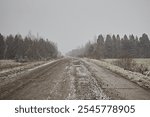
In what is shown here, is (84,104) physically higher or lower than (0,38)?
lower

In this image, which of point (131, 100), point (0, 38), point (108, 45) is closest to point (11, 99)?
point (131, 100)

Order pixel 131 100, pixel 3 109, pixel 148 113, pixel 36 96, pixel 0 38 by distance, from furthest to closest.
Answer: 1. pixel 0 38
2. pixel 36 96
3. pixel 131 100
4. pixel 3 109
5. pixel 148 113

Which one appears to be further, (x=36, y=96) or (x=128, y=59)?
(x=128, y=59)

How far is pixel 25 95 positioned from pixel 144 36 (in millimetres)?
70424

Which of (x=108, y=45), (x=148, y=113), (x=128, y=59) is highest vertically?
(x=108, y=45)

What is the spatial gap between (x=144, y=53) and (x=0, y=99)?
227 feet

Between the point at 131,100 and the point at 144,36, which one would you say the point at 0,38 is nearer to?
the point at 131,100

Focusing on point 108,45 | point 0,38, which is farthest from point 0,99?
point 108,45

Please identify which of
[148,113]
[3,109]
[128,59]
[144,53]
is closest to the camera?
[148,113]

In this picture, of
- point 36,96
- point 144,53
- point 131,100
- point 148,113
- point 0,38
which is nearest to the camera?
point 148,113

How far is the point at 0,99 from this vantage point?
247 inches

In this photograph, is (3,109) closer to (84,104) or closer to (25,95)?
(25,95)

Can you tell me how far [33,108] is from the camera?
17.9 ft

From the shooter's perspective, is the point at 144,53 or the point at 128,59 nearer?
the point at 128,59
